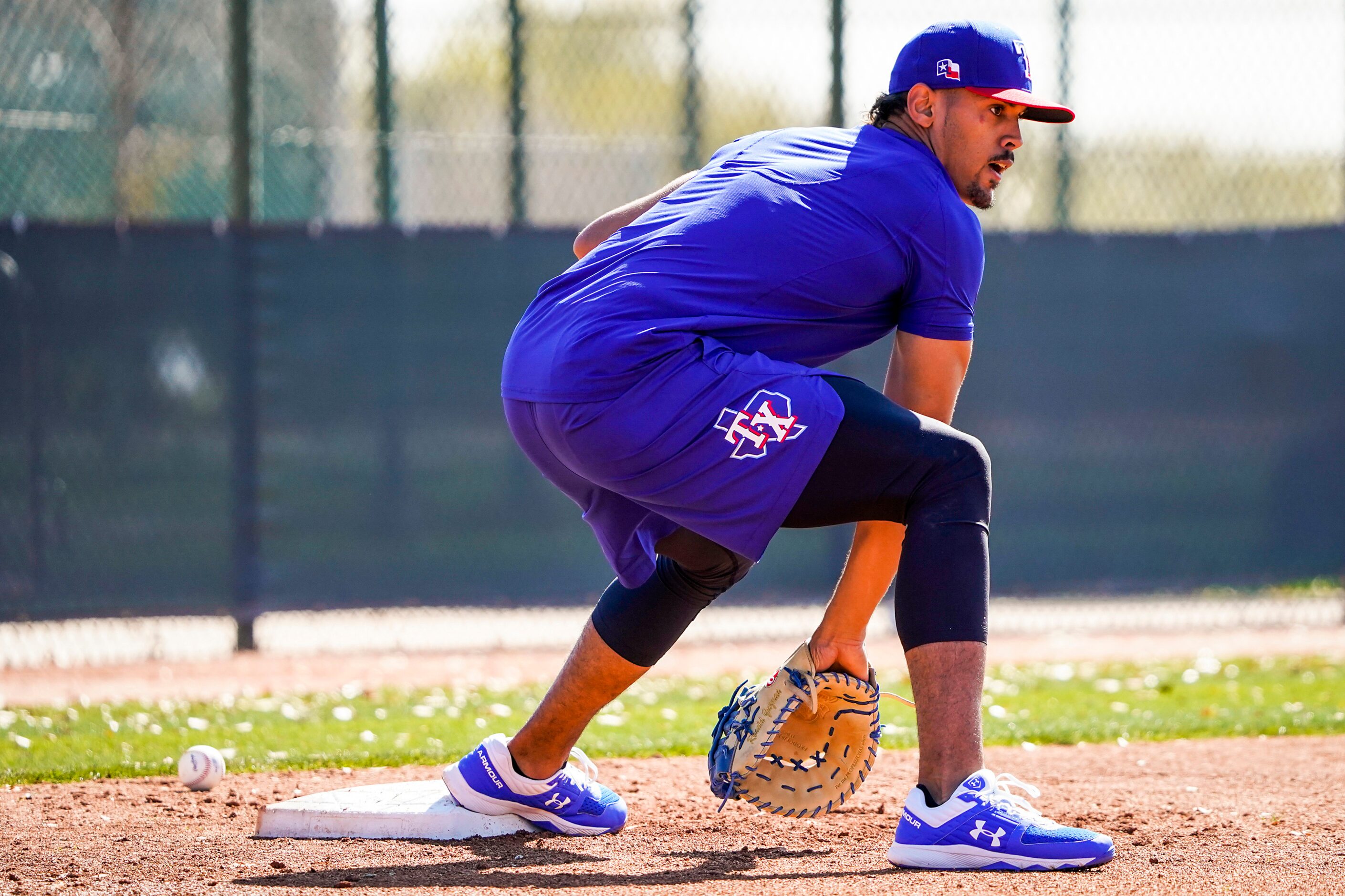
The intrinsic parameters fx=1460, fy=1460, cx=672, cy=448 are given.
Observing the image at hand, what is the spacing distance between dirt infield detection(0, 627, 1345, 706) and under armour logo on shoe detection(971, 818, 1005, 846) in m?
3.71

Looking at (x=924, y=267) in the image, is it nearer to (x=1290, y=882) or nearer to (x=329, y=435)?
(x=1290, y=882)

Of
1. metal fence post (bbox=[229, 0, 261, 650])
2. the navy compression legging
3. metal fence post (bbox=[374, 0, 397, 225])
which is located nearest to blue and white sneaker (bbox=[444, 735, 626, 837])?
the navy compression legging

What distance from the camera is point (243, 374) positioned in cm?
726

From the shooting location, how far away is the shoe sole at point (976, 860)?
2.72 meters

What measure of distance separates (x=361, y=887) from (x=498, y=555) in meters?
4.79

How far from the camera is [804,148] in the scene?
2.96 m

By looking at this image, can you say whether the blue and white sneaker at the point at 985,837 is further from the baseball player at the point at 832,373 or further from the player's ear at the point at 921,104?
the player's ear at the point at 921,104

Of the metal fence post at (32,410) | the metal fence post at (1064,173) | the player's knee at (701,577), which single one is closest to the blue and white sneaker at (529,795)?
the player's knee at (701,577)

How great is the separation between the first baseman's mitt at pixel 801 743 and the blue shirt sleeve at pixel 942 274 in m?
0.77

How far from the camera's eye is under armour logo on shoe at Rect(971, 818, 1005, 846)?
271cm

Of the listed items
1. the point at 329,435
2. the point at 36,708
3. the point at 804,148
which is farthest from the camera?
the point at 329,435

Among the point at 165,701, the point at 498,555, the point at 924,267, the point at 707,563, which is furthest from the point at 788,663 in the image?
the point at 498,555

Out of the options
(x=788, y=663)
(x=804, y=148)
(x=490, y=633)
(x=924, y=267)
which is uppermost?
(x=804, y=148)

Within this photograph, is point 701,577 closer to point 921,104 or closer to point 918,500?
point 918,500
